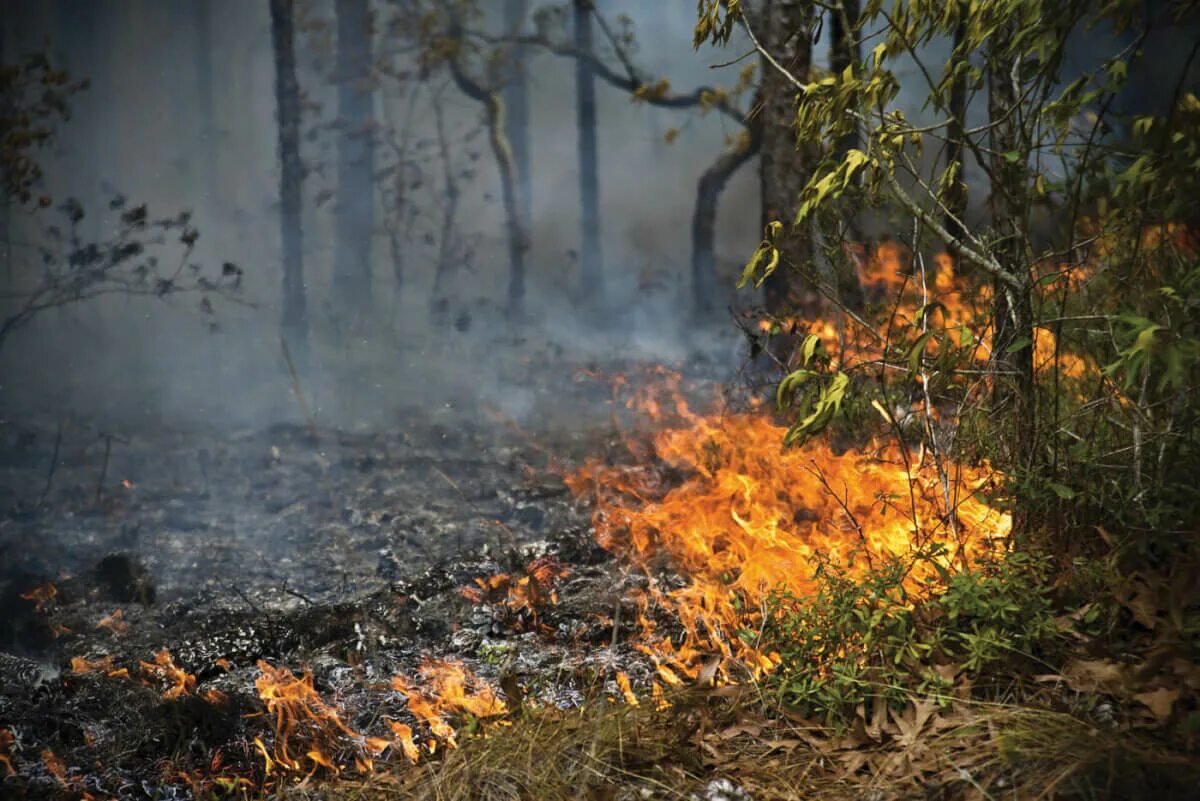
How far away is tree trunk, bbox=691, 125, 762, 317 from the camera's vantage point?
714 cm

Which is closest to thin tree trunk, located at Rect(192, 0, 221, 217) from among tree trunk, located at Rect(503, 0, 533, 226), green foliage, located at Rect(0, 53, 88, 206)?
green foliage, located at Rect(0, 53, 88, 206)

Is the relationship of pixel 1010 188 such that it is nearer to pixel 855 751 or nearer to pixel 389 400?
pixel 855 751

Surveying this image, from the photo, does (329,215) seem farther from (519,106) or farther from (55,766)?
(55,766)

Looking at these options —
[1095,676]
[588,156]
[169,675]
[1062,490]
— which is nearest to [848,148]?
[588,156]

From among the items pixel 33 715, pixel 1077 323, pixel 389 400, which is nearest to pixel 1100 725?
pixel 1077 323

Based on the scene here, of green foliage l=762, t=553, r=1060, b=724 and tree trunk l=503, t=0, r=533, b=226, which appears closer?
green foliage l=762, t=553, r=1060, b=724

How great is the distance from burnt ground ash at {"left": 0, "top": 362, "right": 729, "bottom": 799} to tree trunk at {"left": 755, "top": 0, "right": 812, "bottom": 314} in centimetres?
189

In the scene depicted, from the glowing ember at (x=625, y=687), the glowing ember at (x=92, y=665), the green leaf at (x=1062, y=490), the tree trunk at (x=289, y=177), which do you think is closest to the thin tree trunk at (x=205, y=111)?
the tree trunk at (x=289, y=177)

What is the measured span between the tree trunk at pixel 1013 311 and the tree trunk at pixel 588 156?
4.48 m

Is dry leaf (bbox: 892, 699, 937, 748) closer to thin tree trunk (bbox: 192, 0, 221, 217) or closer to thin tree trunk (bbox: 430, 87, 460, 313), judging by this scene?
thin tree trunk (bbox: 430, 87, 460, 313)

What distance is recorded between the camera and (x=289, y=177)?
22.2 feet

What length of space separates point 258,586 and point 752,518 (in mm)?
2565

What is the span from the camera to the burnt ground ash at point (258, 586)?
3.17 metres

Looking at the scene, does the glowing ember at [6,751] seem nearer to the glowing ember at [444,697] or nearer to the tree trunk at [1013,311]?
the glowing ember at [444,697]
